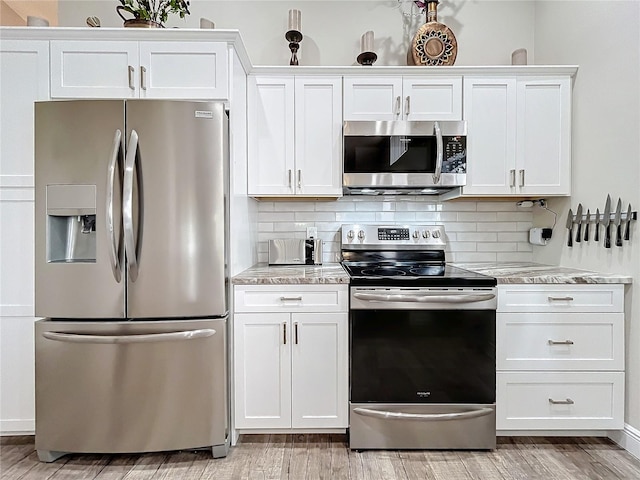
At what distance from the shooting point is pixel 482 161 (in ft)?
8.21

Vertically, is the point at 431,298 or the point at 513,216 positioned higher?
the point at 513,216

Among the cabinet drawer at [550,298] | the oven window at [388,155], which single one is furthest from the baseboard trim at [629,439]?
the oven window at [388,155]

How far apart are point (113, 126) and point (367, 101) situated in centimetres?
149

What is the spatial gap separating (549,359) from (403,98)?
1.76m

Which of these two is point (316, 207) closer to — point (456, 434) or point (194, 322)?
point (194, 322)

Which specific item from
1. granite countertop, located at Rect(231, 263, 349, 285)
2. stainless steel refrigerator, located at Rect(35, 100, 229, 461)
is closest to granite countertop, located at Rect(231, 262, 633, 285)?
granite countertop, located at Rect(231, 263, 349, 285)

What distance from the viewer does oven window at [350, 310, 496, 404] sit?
202 centimetres

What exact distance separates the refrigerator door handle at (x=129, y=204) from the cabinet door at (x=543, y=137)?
2.29 m

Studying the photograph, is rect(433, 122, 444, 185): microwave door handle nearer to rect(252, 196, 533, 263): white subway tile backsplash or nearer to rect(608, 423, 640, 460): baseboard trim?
rect(252, 196, 533, 263): white subway tile backsplash

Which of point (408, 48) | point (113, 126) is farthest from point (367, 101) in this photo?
point (113, 126)

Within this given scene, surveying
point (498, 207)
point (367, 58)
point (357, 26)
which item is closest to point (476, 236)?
point (498, 207)

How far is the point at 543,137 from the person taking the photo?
2.50m

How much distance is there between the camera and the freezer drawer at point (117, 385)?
1.89 m

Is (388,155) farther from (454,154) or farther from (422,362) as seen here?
(422,362)
